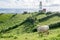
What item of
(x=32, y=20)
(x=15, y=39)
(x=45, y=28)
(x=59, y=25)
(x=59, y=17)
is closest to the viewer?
(x=15, y=39)

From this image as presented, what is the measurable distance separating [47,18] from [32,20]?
503 cm

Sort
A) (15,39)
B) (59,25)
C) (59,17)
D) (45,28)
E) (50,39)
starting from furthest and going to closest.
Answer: (59,17) → (59,25) → (45,28) → (15,39) → (50,39)

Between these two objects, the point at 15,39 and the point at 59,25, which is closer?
the point at 15,39

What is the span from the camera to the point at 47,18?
66.8m

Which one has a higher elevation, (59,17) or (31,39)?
(31,39)

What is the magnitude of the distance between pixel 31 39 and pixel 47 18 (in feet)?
112

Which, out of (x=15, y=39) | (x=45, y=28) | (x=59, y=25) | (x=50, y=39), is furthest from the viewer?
(x=59, y=25)

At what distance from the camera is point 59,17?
63.0 metres

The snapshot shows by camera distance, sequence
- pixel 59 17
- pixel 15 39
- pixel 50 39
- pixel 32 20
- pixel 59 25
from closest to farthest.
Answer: pixel 50 39 < pixel 15 39 < pixel 59 25 < pixel 59 17 < pixel 32 20

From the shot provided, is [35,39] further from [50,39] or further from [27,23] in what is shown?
→ [27,23]

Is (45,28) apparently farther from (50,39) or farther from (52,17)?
(52,17)

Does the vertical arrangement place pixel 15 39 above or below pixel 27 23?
above

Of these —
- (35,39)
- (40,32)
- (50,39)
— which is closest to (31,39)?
(35,39)

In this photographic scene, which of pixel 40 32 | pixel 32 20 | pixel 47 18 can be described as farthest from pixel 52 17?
pixel 40 32
